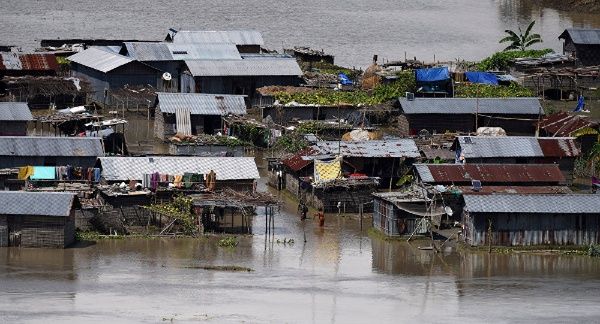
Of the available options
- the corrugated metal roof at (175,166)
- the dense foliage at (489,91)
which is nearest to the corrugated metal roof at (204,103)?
the corrugated metal roof at (175,166)

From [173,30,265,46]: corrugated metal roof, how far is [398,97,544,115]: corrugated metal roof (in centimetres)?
1260

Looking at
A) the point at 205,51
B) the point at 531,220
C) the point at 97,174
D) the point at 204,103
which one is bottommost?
the point at 531,220

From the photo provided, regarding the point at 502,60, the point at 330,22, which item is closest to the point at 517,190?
the point at 502,60

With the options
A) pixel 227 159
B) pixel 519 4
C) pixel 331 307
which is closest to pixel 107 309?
pixel 331 307

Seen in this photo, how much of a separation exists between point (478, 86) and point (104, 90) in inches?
556

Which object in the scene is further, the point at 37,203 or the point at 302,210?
the point at 302,210

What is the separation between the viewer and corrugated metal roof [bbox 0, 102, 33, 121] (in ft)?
150

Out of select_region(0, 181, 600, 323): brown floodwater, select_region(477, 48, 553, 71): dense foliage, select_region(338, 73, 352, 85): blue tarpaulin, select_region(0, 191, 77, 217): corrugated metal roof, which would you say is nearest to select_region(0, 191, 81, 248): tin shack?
select_region(0, 191, 77, 217): corrugated metal roof

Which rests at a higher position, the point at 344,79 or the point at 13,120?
the point at 344,79

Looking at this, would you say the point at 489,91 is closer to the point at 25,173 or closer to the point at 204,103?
the point at 204,103

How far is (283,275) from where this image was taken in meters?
35.7

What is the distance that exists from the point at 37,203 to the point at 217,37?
2556 cm

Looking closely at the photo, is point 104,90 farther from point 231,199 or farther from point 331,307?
point 331,307

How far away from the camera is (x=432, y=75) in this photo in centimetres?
5516
